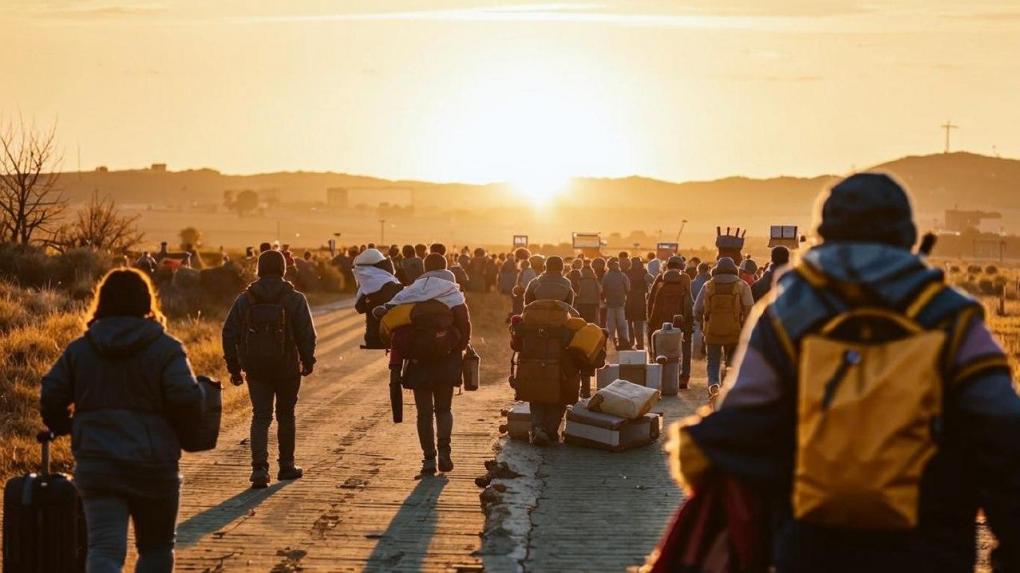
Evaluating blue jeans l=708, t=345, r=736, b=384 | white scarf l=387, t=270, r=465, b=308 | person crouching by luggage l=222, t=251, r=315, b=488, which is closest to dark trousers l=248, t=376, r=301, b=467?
person crouching by luggage l=222, t=251, r=315, b=488

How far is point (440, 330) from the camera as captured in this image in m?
12.1

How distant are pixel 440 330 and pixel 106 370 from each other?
5592mm

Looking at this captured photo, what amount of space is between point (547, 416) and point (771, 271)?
12.7 feet

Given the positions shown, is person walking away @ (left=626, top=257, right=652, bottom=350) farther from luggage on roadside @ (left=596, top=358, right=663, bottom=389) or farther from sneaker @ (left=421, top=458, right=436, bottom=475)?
sneaker @ (left=421, top=458, right=436, bottom=475)

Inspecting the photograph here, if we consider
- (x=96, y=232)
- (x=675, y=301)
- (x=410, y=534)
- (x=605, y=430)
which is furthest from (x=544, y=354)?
(x=96, y=232)

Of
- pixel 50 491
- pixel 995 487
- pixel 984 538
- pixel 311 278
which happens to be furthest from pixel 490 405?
pixel 311 278

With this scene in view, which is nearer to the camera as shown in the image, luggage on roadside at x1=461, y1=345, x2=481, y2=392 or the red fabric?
the red fabric

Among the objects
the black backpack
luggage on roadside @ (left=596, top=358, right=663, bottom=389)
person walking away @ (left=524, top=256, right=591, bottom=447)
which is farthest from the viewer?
luggage on roadside @ (left=596, top=358, right=663, bottom=389)

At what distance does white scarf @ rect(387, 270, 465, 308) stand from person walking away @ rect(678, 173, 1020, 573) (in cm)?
788

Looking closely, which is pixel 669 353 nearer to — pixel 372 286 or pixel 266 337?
pixel 372 286

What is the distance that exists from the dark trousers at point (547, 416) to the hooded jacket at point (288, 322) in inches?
119

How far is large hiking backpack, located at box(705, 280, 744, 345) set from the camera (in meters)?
16.1

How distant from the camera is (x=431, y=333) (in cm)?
1205

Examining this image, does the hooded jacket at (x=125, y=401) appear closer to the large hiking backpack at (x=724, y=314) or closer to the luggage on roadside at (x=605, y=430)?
the luggage on roadside at (x=605, y=430)
